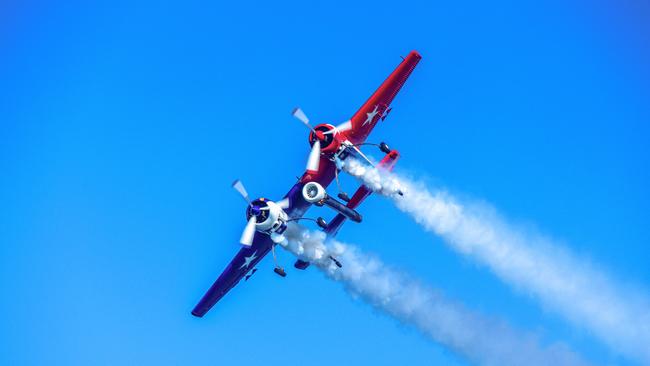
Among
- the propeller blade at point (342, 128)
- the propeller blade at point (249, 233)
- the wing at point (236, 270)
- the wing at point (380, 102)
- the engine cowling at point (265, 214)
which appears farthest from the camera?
the wing at point (236, 270)

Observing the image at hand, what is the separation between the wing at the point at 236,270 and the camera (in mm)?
52500

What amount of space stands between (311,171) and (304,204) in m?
2.49

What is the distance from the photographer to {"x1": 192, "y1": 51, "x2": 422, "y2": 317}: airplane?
47500 millimetres

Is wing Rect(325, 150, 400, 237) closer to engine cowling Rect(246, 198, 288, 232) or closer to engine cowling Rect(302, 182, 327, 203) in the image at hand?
engine cowling Rect(302, 182, 327, 203)

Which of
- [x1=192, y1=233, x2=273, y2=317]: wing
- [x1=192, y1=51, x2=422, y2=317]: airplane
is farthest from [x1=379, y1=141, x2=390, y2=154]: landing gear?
[x1=192, y1=233, x2=273, y2=317]: wing

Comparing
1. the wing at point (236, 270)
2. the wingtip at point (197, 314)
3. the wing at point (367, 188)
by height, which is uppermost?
the wing at point (367, 188)

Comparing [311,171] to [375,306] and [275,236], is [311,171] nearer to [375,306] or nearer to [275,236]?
[275,236]

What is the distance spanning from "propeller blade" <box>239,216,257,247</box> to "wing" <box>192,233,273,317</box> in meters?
4.36

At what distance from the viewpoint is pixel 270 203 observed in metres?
47.9

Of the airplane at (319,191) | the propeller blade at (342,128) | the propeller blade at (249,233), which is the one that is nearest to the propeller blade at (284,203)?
the airplane at (319,191)

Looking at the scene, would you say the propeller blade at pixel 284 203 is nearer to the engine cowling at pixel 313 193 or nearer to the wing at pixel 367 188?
the engine cowling at pixel 313 193

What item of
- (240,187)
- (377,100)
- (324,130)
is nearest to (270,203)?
(240,187)

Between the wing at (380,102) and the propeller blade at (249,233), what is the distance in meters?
7.80

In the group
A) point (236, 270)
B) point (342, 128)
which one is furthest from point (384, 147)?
point (236, 270)
